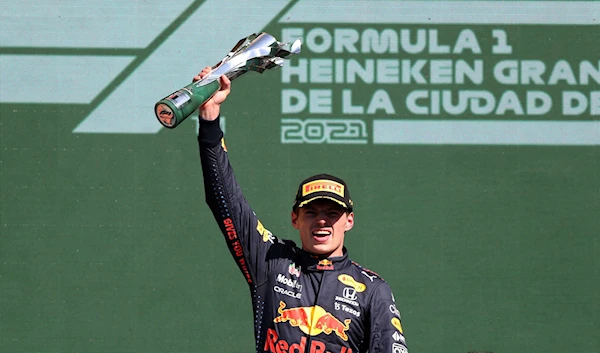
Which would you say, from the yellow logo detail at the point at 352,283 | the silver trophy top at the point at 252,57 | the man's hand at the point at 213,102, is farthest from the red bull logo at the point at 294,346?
the silver trophy top at the point at 252,57

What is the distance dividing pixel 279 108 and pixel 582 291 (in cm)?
211

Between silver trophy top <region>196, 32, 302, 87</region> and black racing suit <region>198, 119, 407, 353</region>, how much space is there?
19 centimetres

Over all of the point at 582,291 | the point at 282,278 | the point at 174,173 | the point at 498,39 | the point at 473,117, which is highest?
the point at 498,39

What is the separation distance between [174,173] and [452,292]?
1789 millimetres

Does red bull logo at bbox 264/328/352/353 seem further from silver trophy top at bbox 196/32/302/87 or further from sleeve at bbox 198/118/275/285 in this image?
silver trophy top at bbox 196/32/302/87

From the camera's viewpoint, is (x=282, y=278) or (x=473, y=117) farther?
(x=473, y=117)

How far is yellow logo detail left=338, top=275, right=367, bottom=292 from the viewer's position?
10.7 feet

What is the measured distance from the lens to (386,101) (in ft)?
19.2

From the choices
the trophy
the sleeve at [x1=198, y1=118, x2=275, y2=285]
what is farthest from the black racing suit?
the trophy

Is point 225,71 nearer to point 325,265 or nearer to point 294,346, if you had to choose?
point 325,265

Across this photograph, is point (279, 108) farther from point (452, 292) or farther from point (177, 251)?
point (452, 292)

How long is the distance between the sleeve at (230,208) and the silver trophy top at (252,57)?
0.17 m

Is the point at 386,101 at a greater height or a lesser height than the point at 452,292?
greater

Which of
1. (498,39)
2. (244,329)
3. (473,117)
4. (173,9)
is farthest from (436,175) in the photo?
(173,9)
